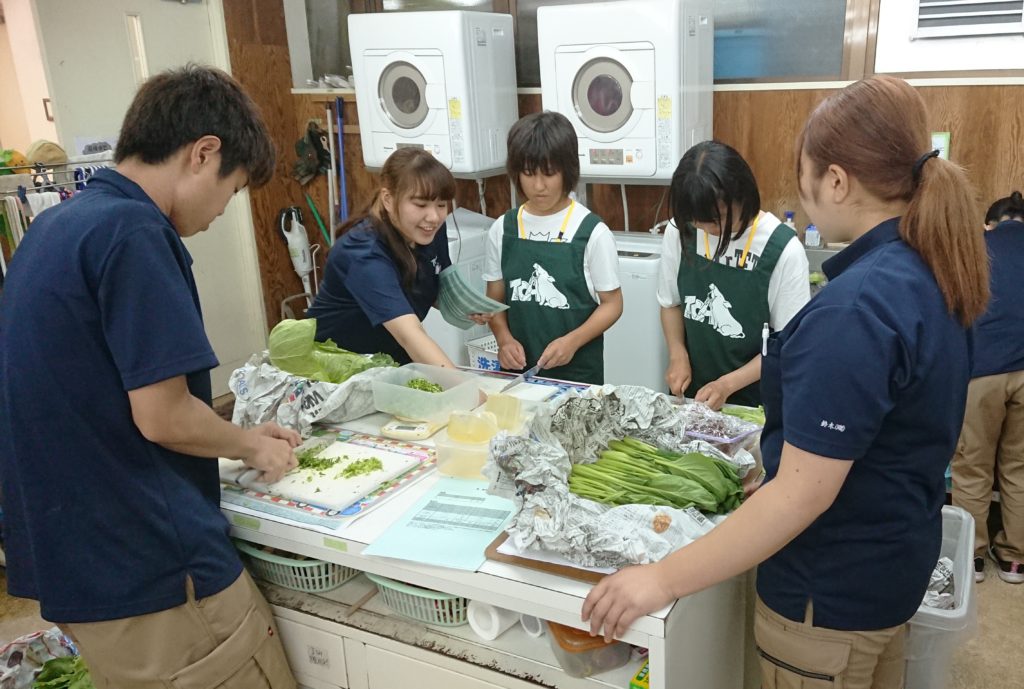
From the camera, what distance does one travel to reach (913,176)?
1026 millimetres

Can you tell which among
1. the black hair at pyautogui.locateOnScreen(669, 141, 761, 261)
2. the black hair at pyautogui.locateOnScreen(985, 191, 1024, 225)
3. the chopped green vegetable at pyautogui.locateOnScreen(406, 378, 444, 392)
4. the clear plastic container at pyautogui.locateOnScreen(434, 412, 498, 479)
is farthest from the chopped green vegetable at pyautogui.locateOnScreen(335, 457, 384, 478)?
the black hair at pyautogui.locateOnScreen(985, 191, 1024, 225)

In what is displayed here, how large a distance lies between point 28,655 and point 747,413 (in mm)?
1801

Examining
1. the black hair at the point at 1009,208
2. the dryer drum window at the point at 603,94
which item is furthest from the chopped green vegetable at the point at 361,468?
the black hair at the point at 1009,208

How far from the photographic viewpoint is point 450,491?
4.79ft

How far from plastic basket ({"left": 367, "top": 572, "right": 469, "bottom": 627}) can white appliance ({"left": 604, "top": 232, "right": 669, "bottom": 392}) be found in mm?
1726

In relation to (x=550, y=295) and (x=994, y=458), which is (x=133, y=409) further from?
(x=994, y=458)

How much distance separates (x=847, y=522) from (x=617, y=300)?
123 centimetres

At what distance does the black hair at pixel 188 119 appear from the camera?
1.17 meters

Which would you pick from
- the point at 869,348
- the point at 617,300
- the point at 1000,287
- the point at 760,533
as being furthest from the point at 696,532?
the point at 1000,287

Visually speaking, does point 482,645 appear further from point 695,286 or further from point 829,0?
point 829,0

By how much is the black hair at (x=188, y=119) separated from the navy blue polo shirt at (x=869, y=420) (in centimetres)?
86

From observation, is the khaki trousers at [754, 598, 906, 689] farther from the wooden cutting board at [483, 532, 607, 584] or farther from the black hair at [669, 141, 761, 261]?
the black hair at [669, 141, 761, 261]

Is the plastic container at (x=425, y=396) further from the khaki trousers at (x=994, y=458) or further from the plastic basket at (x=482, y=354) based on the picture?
the khaki trousers at (x=994, y=458)

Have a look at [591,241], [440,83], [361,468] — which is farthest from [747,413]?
[440,83]
